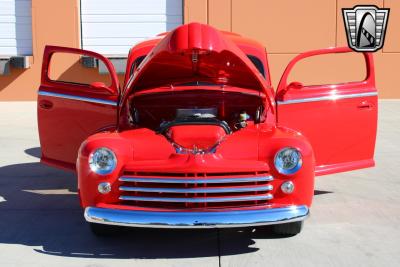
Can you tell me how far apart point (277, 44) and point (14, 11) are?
19.0ft

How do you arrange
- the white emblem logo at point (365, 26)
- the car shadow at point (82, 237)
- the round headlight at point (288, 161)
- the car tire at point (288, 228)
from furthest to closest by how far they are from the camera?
the white emblem logo at point (365, 26) < the car tire at point (288, 228) < the car shadow at point (82, 237) < the round headlight at point (288, 161)

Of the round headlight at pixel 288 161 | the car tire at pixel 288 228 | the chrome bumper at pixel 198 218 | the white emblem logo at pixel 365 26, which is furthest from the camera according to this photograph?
the white emblem logo at pixel 365 26

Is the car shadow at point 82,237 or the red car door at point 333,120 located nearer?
the car shadow at point 82,237

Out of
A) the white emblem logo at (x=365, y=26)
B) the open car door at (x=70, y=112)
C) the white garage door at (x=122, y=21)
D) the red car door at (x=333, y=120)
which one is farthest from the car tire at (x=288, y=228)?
the white garage door at (x=122, y=21)

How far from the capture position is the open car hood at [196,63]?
4.64 meters

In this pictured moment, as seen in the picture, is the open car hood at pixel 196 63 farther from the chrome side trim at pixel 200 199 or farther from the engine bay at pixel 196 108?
the chrome side trim at pixel 200 199

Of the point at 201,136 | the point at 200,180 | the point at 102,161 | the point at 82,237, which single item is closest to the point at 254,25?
the point at 201,136

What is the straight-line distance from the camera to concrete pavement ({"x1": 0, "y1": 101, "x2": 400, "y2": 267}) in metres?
4.28

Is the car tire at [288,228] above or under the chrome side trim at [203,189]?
under

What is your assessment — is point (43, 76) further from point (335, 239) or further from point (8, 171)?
point (335, 239)

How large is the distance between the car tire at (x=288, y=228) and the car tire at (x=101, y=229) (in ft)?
3.97

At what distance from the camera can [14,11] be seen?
13969 mm

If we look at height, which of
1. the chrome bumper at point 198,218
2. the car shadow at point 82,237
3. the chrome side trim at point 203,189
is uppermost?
the chrome side trim at point 203,189

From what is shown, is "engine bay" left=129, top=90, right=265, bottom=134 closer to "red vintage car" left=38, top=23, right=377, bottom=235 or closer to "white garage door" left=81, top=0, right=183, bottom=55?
"red vintage car" left=38, top=23, right=377, bottom=235
